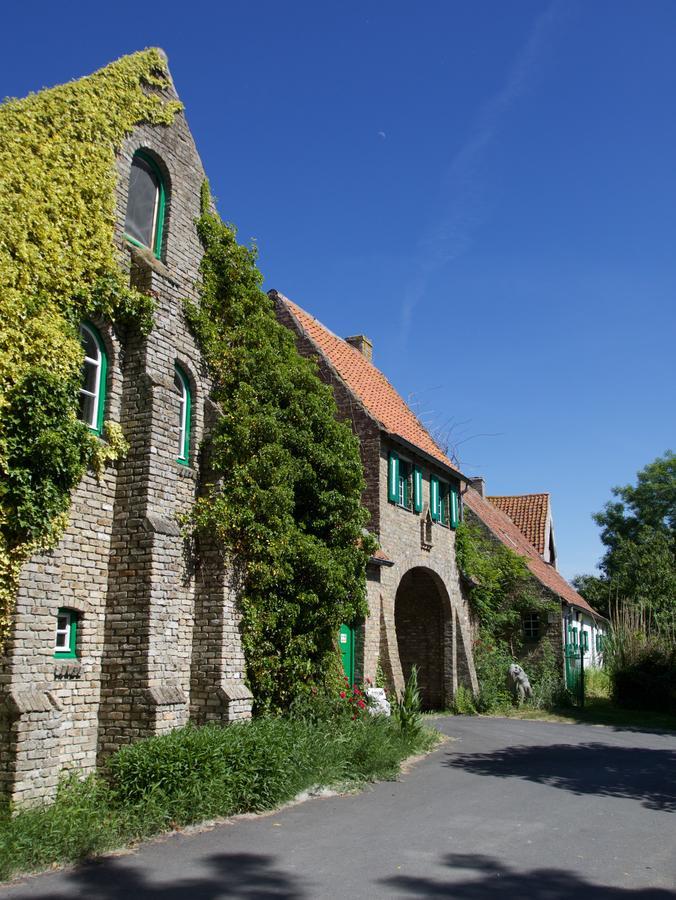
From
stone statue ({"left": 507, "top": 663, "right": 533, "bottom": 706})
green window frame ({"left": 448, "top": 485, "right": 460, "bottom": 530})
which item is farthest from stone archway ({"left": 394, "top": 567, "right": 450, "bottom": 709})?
stone statue ({"left": 507, "top": 663, "right": 533, "bottom": 706})

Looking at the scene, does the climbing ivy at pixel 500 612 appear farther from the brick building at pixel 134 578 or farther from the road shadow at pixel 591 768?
the brick building at pixel 134 578

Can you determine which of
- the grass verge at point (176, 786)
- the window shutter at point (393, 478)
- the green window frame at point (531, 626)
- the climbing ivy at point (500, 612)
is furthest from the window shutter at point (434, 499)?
the grass verge at point (176, 786)

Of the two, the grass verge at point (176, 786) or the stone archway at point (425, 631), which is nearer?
the grass verge at point (176, 786)

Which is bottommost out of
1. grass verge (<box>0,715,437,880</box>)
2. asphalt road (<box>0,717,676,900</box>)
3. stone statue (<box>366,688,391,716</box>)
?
asphalt road (<box>0,717,676,900</box>)

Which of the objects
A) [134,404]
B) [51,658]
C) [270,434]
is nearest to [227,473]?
[270,434]

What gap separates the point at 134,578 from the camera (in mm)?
11406

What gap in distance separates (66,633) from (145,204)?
23.8 feet

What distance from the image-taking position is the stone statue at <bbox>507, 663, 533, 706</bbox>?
24.0m

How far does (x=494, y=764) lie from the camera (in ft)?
47.4

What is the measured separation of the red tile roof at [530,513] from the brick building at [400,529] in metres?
10.1

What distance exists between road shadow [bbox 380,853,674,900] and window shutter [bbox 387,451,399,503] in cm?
1254

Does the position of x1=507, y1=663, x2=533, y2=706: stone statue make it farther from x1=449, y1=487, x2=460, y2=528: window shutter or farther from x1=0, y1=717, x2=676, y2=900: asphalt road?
x1=0, y1=717, x2=676, y2=900: asphalt road

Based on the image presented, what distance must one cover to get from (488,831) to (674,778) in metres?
5.58

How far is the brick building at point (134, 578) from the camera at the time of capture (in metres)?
9.79
